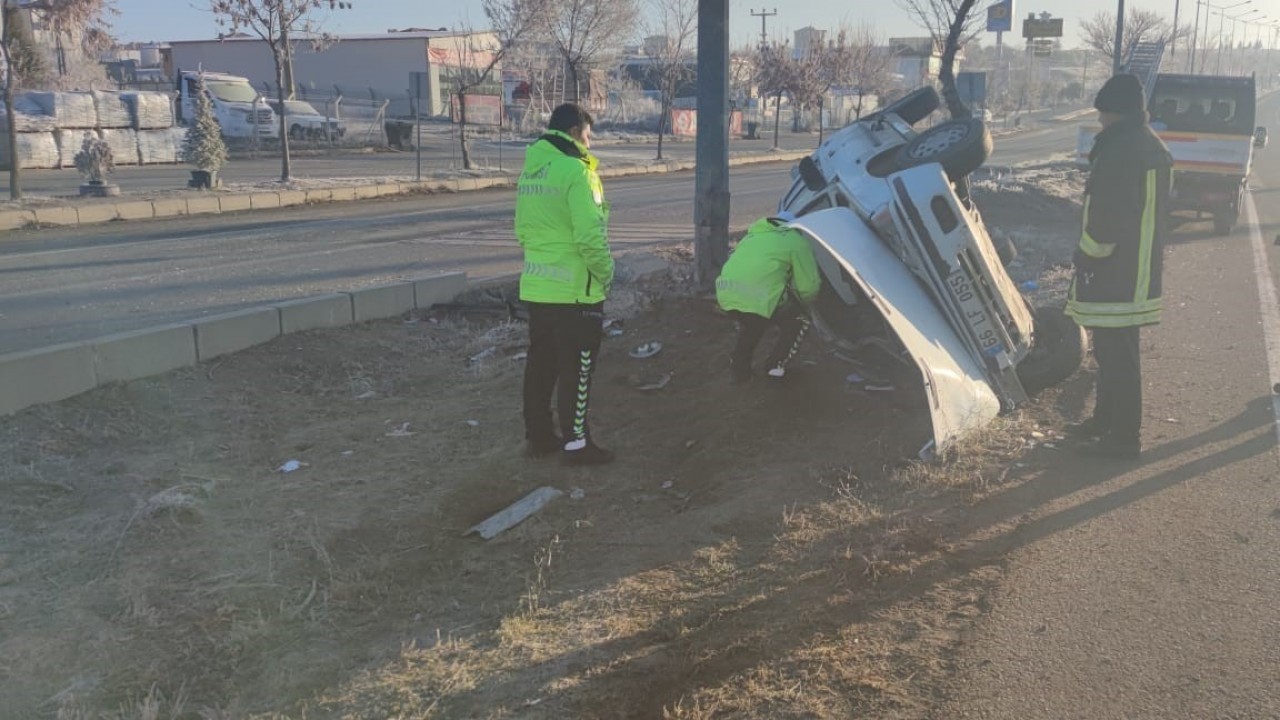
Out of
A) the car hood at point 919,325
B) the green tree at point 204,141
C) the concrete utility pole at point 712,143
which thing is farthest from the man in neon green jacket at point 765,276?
the green tree at point 204,141

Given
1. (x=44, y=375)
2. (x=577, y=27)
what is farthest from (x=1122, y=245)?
(x=577, y=27)

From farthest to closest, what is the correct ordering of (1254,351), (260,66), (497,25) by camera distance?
(260,66) < (497,25) < (1254,351)

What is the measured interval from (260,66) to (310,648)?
209 ft

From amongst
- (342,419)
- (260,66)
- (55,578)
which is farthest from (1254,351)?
(260,66)

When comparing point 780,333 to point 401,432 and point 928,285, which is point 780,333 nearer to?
point 928,285

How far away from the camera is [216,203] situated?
60.1ft

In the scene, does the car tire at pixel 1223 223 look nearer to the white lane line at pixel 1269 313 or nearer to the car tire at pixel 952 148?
the white lane line at pixel 1269 313

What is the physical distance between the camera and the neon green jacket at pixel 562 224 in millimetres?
→ 4980

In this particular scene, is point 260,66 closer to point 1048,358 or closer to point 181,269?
point 181,269

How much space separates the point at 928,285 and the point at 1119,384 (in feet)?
3.73

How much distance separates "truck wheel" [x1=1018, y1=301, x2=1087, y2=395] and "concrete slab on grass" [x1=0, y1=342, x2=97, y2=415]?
5.73 metres

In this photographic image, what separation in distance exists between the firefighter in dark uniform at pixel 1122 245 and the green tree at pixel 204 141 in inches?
702

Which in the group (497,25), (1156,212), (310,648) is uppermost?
(497,25)

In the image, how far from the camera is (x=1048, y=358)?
260 inches
